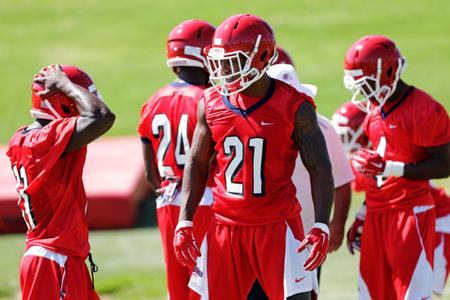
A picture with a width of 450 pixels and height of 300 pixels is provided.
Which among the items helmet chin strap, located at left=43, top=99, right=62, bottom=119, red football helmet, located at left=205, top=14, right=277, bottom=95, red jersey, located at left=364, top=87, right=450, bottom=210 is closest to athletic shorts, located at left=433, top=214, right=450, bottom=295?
red jersey, located at left=364, top=87, right=450, bottom=210

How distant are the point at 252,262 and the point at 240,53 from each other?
1212mm

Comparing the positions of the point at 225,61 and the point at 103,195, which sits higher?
the point at 225,61

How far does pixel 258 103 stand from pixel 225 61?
31 cm

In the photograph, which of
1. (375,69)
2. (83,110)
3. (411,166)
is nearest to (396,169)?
(411,166)

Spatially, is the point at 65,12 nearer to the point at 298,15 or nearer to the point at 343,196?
the point at 298,15

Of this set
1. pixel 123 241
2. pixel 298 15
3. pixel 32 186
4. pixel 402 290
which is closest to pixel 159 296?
pixel 123 241

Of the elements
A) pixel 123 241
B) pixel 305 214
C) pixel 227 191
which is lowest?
pixel 123 241

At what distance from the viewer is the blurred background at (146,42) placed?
18.5m

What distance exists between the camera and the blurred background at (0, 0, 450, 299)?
60.7 ft

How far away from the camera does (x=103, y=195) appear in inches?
476

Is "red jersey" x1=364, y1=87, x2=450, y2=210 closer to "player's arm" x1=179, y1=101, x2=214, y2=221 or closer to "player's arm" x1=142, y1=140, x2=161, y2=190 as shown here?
"player's arm" x1=179, y1=101, x2=214, y2=221

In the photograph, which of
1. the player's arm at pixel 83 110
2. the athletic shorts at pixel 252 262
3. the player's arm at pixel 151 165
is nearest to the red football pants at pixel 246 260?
the athletic shorts at pixel 252 262

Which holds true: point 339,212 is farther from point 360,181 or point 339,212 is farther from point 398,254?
point 398,254

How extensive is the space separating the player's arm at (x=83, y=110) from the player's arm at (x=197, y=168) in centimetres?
56
